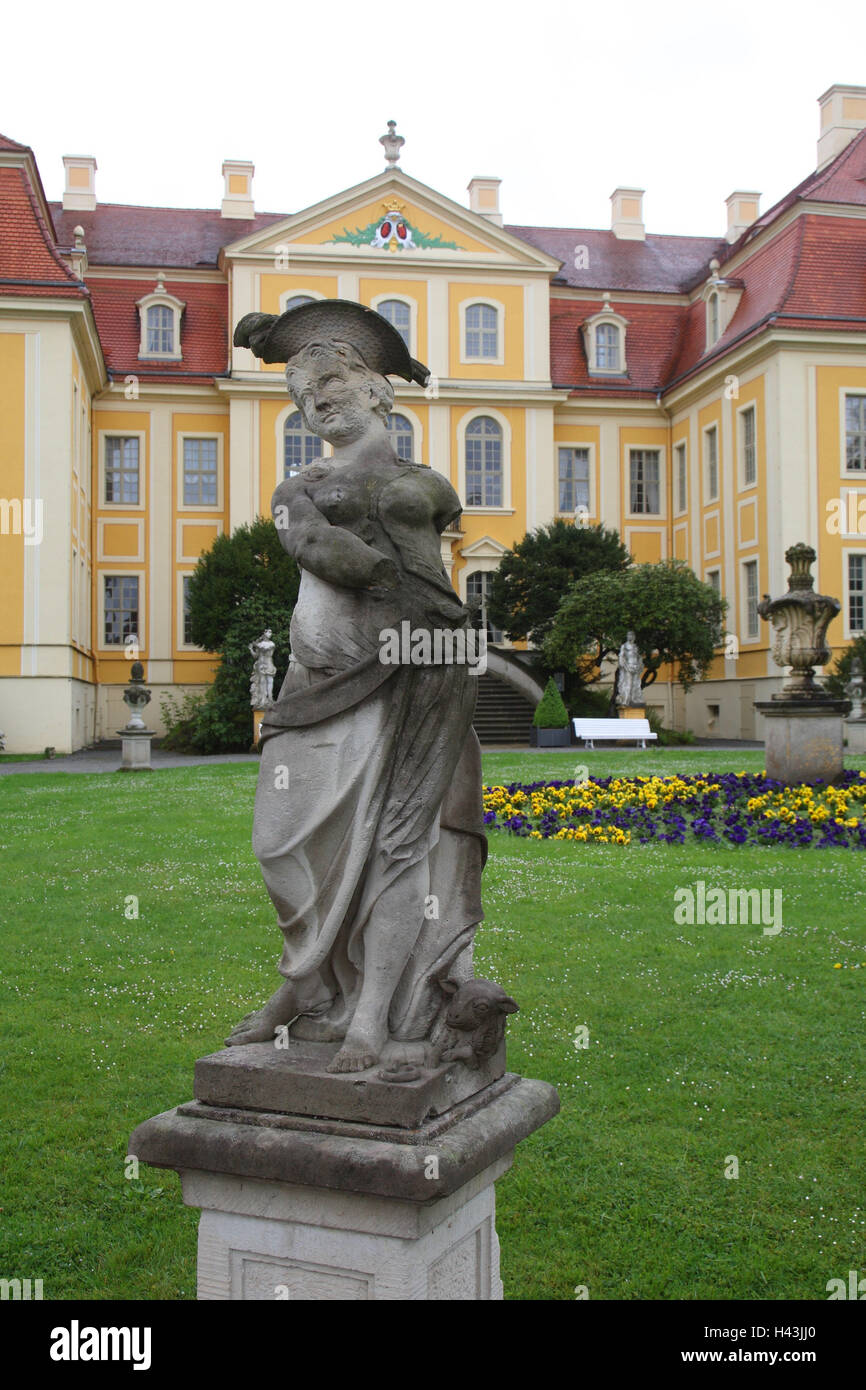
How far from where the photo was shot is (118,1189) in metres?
4.34

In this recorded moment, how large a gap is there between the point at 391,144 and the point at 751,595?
1761 cm

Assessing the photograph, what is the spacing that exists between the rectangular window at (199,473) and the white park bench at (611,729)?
18.0m

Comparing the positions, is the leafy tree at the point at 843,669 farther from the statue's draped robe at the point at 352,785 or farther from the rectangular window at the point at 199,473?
the statue's draped robe at the point at 352,785

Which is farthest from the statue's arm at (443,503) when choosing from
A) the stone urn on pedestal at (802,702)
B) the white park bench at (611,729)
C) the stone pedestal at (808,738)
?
the white park bench at (611,729)

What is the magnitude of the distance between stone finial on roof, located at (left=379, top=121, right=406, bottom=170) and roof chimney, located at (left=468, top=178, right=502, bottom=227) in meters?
4.87

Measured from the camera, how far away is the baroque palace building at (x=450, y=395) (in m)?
28.8

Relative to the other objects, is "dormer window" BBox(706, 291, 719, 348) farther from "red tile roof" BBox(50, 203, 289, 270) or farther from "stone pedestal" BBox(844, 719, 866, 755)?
"stone pedestal" BBox(844, 719, 866, 755)

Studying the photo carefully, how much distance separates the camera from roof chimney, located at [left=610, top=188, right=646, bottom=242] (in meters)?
44.9

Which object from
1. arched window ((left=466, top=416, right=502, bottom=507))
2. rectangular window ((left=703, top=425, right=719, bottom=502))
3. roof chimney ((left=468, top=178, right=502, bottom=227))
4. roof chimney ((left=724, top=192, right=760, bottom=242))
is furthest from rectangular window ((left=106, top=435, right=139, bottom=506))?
roof chimney ((left=724, top=192, right=760, bottom=242))

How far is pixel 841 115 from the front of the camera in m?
35.9

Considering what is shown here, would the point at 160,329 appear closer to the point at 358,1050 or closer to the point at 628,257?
the point at 628,257
